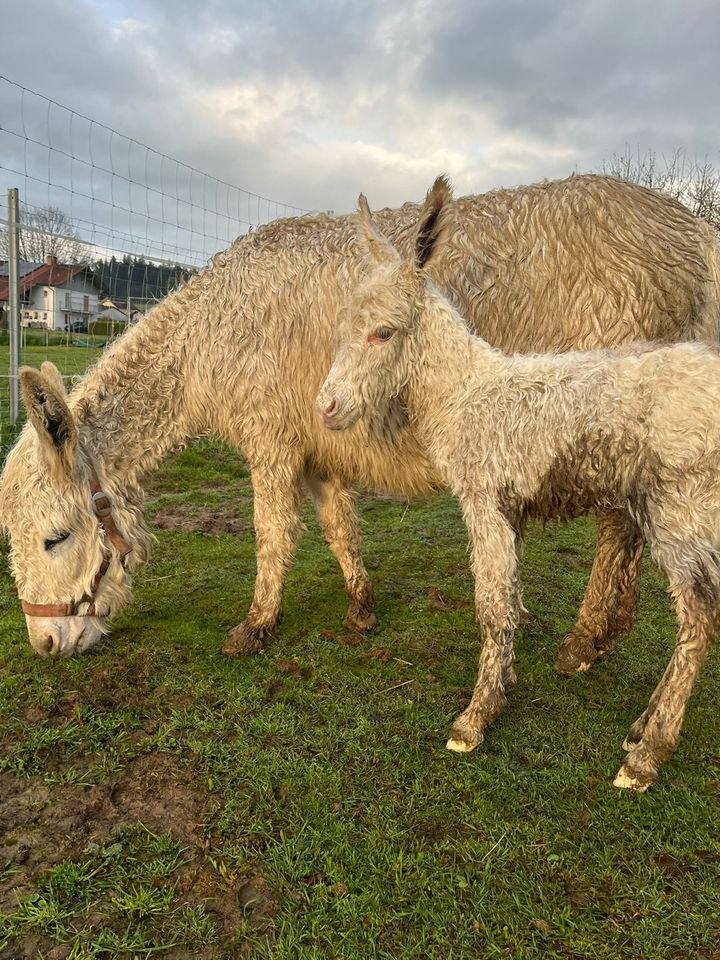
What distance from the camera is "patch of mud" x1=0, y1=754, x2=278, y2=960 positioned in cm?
225

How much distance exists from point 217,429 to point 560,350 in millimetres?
2421

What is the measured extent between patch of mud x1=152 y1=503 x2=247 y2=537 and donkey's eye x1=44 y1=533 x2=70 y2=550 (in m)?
3.07

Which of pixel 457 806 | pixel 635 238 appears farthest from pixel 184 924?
pixel 635 238

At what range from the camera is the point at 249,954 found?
213 centimetres

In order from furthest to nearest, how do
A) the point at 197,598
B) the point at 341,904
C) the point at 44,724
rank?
the point at 197,598 → the point at 44,724 → the point at 341,904

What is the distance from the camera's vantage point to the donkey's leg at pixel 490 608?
3275 mm

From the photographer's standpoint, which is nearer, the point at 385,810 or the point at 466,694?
the point at 385,810

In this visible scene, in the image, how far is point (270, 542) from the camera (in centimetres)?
436

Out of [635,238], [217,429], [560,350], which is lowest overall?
[217,429]

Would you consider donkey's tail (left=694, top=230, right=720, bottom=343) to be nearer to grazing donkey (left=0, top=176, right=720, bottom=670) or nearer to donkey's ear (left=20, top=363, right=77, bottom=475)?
grazing donkey (left=0, top=176, right=720, bottom=670)

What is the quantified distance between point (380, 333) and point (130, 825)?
2.69m

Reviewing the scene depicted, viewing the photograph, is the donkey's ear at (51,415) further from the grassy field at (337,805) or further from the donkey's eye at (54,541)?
the grassy field at (337,805)

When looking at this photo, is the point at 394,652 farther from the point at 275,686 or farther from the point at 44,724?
the point at 44,724

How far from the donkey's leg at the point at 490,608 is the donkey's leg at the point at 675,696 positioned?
71cm
